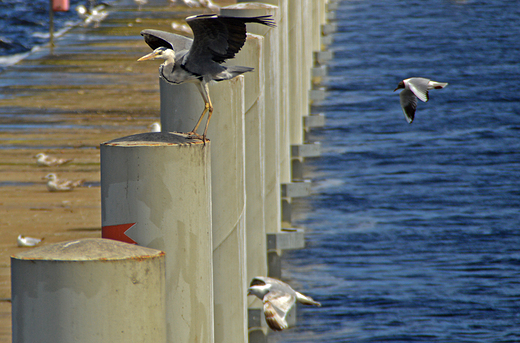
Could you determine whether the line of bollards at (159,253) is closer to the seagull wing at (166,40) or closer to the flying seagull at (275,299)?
the flying seagull at (275,299)

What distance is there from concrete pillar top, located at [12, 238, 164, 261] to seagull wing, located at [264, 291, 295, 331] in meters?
1.67

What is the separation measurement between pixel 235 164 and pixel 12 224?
14.7 ft

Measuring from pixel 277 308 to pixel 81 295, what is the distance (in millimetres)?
2116

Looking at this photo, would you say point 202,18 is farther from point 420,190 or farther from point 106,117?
point 106,117

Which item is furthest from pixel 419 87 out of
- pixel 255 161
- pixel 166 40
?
pixel 166 40

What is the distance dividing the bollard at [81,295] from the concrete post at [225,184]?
1.56 meters

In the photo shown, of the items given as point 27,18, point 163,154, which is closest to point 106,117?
point 163,154

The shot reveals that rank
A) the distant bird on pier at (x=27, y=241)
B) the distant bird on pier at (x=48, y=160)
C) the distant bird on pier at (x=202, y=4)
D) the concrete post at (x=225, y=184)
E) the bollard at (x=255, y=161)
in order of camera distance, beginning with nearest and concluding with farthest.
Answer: the concrete post at (x=225, y=184) < the bollard at (x=255, y=161) < the distant bird on pier at (x=27, y=241) < the distant bird on pier at (x=48, y=160) < the distant bird on pier at (x=202, y=4)

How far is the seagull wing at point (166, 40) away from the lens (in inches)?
167

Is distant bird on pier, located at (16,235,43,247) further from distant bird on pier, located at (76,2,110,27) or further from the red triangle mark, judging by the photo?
distant bird on pier, located at (76,2,110,27)

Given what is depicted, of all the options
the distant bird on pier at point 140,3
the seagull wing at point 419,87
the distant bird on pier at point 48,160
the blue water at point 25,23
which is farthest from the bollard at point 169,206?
the blue water at point 25,23

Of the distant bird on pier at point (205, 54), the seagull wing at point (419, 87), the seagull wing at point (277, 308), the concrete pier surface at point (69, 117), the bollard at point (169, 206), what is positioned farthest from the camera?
the concrete pier surface at point (69, 117)

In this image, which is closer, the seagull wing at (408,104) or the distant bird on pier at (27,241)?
the seagull wing at (408,104)

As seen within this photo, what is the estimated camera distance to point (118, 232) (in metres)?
2.95
